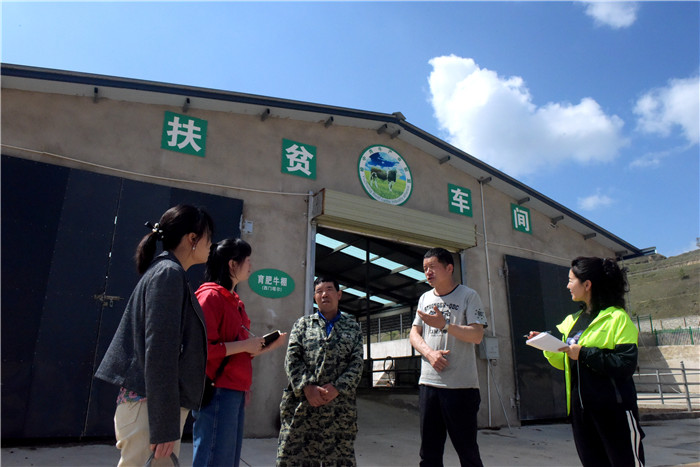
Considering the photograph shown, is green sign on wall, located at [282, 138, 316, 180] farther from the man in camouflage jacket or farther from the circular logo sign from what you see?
the man in camouflage jacket

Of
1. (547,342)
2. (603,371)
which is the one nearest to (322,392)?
(547,342)

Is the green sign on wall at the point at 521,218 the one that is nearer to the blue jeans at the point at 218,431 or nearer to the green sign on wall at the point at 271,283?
the green sign on wall at the point at 271,283

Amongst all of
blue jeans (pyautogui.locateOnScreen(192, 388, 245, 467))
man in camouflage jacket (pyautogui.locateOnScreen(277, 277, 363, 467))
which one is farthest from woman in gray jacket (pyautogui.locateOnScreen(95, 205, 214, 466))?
man in camouflage jacket (pyautogui.locateOnScreen(277, 277, 363, 467))

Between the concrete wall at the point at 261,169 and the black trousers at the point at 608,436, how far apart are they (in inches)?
133

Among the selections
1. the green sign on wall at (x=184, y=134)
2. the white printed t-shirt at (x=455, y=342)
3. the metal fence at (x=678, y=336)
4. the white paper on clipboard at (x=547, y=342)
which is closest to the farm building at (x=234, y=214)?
the green sign on wall at (x=184, y=134)

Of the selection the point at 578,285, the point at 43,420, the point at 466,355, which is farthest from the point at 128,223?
the point at 578,285

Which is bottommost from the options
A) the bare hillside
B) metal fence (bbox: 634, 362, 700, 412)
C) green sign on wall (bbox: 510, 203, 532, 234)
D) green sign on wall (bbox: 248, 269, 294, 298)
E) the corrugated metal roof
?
metal fence (bbox: 634, 362, 700, 412)

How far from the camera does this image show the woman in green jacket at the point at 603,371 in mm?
2193

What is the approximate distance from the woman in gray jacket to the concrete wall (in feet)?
11.3

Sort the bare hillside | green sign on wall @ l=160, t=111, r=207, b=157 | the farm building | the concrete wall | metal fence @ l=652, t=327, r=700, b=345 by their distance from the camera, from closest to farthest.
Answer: the farm building
the concrete wall
green sign on wall @ l=160, t=111, r=207, b=157
metal fence @ l=652, t=327, r=700, b=345
the bare hillside

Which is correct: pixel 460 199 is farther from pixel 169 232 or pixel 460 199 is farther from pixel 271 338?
pixel 169 232

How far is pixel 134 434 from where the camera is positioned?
1.55m

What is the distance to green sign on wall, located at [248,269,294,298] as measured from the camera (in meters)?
5.20

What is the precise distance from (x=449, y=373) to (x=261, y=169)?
3659 mm
